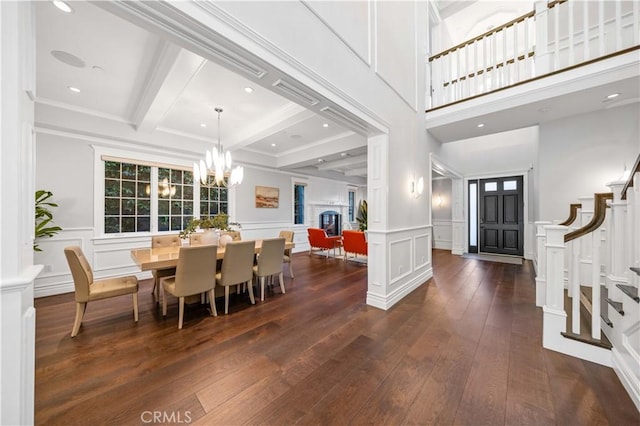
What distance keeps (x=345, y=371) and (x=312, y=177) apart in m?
6.48

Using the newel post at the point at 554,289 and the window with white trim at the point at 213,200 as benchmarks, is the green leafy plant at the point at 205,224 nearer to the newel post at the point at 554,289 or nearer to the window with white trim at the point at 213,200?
the window with white trim at the point at 213,200

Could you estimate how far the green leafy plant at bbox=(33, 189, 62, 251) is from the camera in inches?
126

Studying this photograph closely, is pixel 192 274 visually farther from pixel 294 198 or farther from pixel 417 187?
pixel 294 198

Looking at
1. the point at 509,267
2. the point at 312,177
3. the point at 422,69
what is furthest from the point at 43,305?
the point at 509,267

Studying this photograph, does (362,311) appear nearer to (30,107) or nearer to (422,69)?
(30,107)

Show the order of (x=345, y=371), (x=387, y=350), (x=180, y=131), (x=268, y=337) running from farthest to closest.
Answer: (x=180, y=131), (x=268, y=337), (x=387, y=350), (x=345, y=371)

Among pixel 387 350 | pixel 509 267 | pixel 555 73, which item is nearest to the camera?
pixel 387 350

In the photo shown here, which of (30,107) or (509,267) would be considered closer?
(30,107)

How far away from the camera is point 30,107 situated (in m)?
0.98

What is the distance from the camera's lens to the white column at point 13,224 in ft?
2.52

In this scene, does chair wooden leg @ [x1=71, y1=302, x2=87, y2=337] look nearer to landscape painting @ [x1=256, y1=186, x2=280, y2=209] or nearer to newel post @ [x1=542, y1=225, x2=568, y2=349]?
landscape painting @ [x1=256, y1=186, x2=280, y2=209]

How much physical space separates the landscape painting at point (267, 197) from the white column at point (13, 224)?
549cm

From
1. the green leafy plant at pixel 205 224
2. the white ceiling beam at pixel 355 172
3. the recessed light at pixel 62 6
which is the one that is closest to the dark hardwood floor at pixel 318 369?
the green leafy plant at pixel 205 224

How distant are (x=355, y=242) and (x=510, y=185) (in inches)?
180
